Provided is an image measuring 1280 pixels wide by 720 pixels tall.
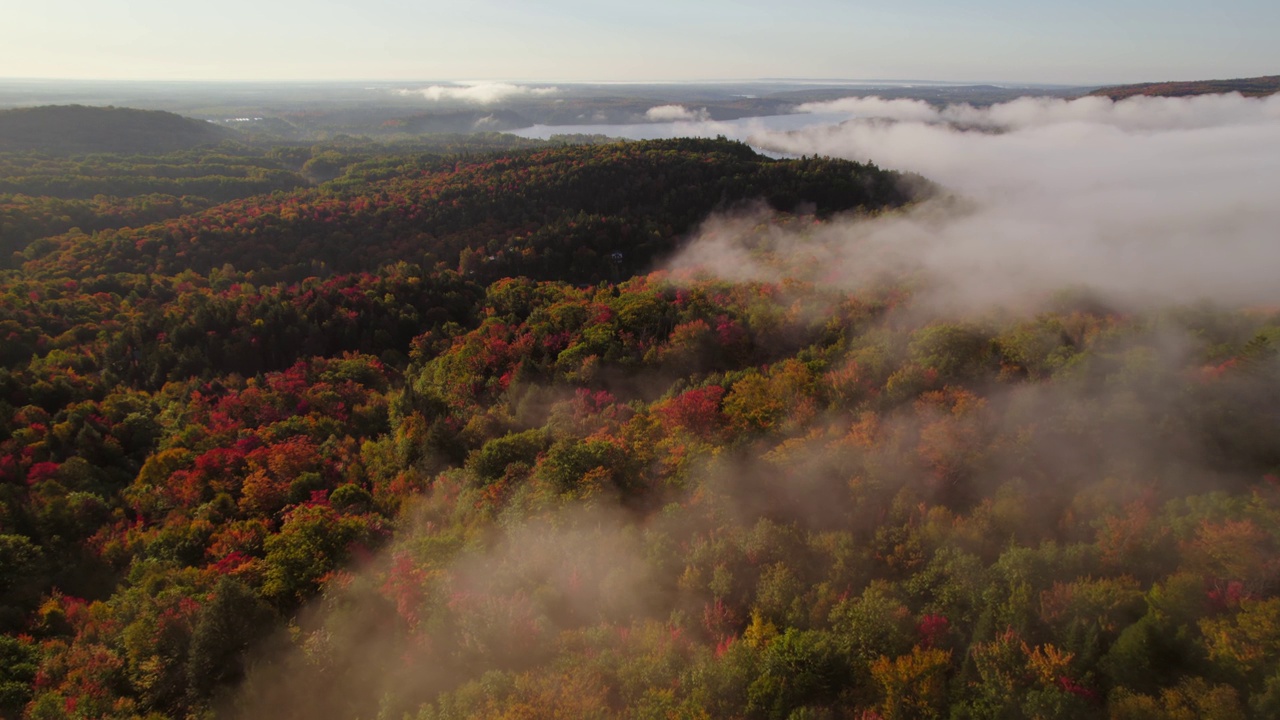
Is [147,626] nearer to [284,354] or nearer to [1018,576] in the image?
[1018,576]

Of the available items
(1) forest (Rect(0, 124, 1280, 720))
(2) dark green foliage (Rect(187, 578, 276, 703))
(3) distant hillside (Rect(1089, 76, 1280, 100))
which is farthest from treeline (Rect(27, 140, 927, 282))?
(3) distant hillside (Rect(1089, 76, 1280, 100))

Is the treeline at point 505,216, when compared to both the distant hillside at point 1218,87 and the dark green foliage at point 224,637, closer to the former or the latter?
the dark green foliage at point 224,637

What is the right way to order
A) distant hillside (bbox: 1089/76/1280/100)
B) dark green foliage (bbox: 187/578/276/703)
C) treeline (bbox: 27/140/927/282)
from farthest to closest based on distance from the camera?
1. distant hillside (bbox: 1089/76/1280/100)
2. treeline (bbox: 27/140/927/282)
3. dark green foliage (bbox: 187/578/276/703)

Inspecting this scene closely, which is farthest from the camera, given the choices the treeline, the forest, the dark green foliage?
the treeline

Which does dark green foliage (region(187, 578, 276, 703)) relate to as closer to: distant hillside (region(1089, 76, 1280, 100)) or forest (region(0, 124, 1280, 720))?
forest (region(0, 124, 1280, 720))

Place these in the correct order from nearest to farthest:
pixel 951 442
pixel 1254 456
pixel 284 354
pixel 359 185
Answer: pixel 1254 456 → pixel 951 442 → pixel 284 354 → pixel 359 185

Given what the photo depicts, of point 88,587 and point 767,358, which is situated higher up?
point 767,358

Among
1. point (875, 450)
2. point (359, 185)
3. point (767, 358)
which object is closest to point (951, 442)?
point (875, 450)

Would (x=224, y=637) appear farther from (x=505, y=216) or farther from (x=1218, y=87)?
(x=1218, y=87)

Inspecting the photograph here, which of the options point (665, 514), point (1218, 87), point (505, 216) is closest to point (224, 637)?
point (665, 514)
